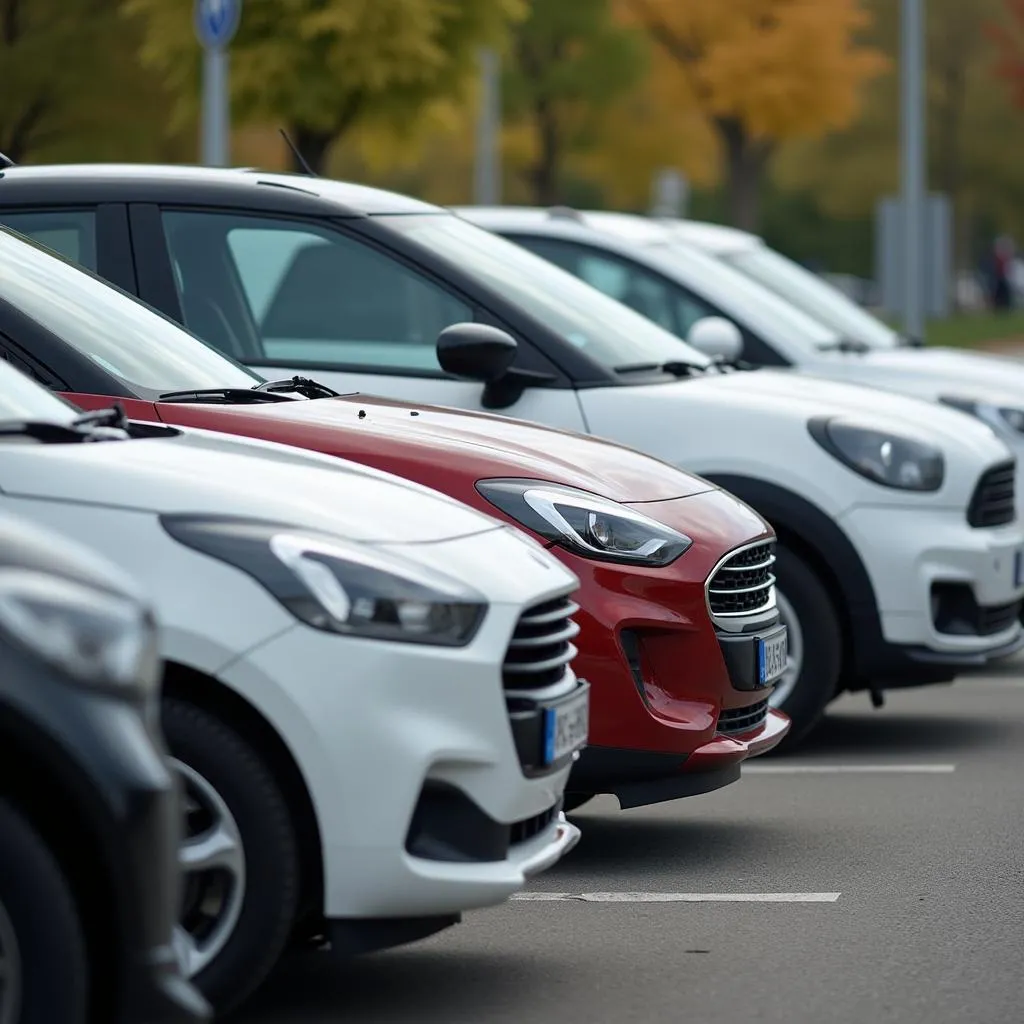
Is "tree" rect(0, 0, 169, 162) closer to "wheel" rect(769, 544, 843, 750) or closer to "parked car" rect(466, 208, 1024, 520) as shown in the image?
"parked car" rect(466, 208, 1024, 520)

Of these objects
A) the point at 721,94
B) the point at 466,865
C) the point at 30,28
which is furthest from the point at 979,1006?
the point at 721,94

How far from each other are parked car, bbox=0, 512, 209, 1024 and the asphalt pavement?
1.20 m

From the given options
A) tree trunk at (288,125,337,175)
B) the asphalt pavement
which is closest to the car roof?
the asphalt pavement

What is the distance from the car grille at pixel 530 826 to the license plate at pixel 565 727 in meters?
0.13

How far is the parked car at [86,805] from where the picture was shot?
371 cm

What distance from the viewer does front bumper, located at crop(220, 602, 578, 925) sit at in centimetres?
444

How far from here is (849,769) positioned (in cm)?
827

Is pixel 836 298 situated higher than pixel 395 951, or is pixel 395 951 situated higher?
pixel 836 298

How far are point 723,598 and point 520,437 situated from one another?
67cm

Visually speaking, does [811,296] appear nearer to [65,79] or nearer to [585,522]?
[585,522]

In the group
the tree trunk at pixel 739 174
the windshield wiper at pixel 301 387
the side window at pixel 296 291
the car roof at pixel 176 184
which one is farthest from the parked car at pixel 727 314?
the tree trunk at pixel 739 174

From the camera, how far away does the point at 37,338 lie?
5.90m

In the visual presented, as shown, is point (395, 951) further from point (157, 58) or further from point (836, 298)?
point (157, 58)

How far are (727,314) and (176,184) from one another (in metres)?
3.46
